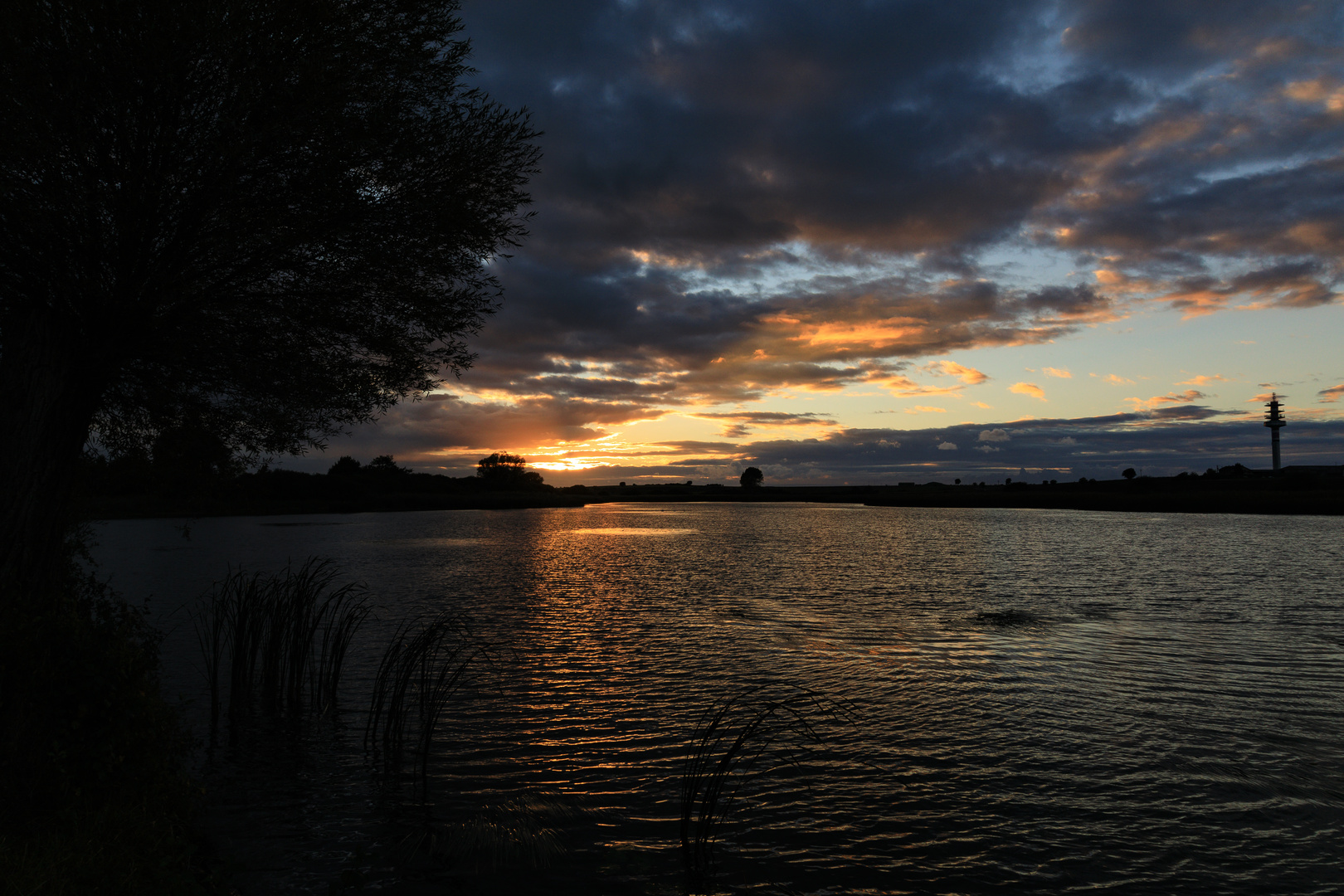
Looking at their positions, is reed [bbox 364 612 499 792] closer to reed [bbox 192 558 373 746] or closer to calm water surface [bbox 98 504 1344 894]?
calm water surface [bbox 98 504 1344 894]

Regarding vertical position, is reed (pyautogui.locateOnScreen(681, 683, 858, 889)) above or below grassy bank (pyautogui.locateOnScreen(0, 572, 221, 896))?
below

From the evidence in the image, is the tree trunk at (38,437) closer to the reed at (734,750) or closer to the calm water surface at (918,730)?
the calm water surface at (918,730)

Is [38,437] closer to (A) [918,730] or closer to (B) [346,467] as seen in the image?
(A) [918,730]

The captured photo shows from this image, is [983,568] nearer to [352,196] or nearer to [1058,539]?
[1058,539]

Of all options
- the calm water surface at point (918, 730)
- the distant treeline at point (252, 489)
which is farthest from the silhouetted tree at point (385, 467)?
the calm water surface at point (918, 730)

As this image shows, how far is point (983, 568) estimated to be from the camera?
4100 cm

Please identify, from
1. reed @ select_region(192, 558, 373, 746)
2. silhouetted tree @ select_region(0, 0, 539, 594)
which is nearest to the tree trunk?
silhouetted tree @ select_region(0, 0, 539, 594)

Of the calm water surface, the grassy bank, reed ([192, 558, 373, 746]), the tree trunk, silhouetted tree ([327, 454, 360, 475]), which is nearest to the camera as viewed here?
the grassy bank

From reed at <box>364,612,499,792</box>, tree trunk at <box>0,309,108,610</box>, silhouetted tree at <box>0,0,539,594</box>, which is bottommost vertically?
reed at <box>364,612,499,792</box>

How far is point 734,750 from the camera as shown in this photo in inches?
292

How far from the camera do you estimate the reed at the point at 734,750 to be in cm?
850

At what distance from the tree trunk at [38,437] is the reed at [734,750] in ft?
29.6

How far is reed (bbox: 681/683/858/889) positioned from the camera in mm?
8500

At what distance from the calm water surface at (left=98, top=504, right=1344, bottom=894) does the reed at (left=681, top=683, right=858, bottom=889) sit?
30 cm
